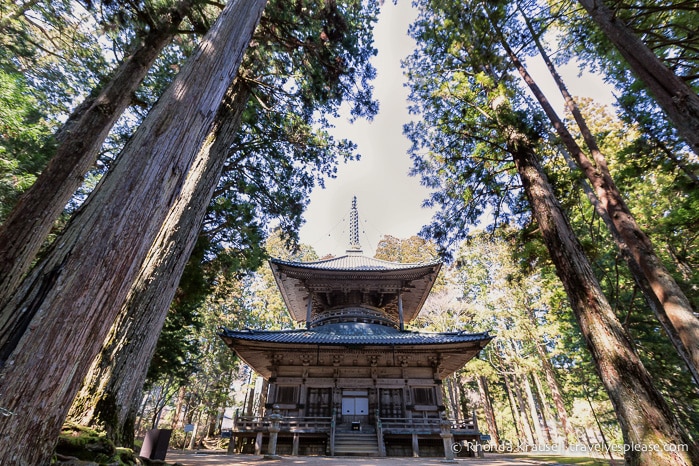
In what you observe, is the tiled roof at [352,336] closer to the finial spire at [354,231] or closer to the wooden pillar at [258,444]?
the wooden pillar at [258,444]

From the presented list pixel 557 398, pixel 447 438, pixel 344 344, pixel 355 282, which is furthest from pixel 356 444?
pixel 557 398

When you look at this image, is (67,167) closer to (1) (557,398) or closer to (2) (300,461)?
(2) (300,461)

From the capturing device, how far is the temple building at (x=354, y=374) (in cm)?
973

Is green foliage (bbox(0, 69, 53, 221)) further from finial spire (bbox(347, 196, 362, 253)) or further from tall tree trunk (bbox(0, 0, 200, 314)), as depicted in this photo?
finial spire (bbox(347, 196, 362, 253))

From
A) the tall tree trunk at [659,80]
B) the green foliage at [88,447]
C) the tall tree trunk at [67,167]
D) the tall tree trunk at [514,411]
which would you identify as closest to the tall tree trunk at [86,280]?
the green foliage at [88,447]

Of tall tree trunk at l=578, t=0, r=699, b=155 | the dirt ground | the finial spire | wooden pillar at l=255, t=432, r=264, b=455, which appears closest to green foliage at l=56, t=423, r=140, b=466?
the dirt ground

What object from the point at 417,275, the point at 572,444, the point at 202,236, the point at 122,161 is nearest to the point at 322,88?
the point at 202,236

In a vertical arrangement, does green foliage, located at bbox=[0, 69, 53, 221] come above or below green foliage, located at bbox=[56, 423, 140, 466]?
above

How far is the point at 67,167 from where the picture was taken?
4695 millimetres

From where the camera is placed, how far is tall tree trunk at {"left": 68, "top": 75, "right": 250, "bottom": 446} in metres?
2.69

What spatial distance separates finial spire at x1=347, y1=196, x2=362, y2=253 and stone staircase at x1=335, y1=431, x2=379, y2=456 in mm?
11000

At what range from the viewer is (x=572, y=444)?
629 inches

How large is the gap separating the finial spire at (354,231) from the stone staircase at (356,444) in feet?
36.1

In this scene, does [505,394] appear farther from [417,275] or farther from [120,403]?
[120,403]
